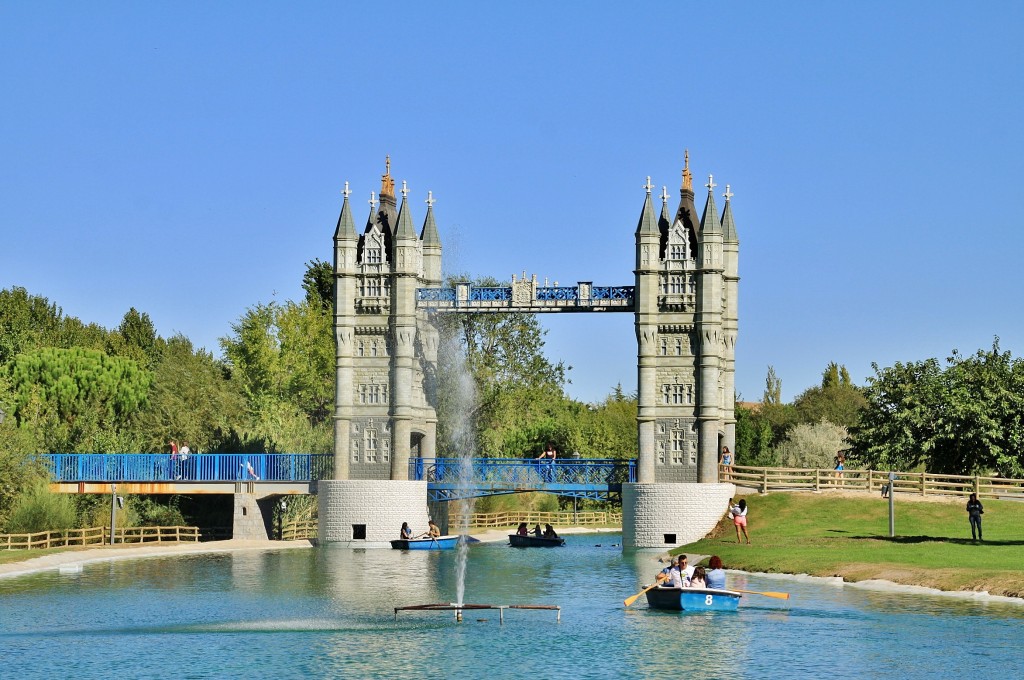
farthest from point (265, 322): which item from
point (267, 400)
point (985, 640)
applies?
point (985, 640)

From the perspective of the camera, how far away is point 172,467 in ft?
231

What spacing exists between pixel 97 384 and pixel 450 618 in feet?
193

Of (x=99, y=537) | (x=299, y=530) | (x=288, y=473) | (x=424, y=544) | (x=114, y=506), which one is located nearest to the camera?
(x=424, y=544)

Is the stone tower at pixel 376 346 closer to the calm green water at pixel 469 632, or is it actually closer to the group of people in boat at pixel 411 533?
the group of people in boat at pixel 411 533

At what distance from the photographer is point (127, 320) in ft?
411

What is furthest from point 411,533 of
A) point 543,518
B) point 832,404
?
point 832,404

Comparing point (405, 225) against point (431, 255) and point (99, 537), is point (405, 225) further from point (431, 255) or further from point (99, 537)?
point (99, 537)

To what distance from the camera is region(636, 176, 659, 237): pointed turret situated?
6550 cm

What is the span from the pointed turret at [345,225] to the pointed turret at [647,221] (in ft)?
46.0

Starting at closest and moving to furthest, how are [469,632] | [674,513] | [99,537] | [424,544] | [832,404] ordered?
1. [469,632]
2. [674,513]
3. [424,544]
4. [99,537]
5. [832,404]

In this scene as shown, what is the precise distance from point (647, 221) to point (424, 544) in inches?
706

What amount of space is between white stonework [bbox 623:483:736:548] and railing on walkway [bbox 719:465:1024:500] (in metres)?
2.63

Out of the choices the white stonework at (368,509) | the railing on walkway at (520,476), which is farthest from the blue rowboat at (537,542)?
the white stonework at (368,509)

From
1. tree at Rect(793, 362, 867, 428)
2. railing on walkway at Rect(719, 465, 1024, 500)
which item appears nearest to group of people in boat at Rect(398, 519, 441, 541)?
railing on walkway at Rect(719, 465, 1024, 500)
